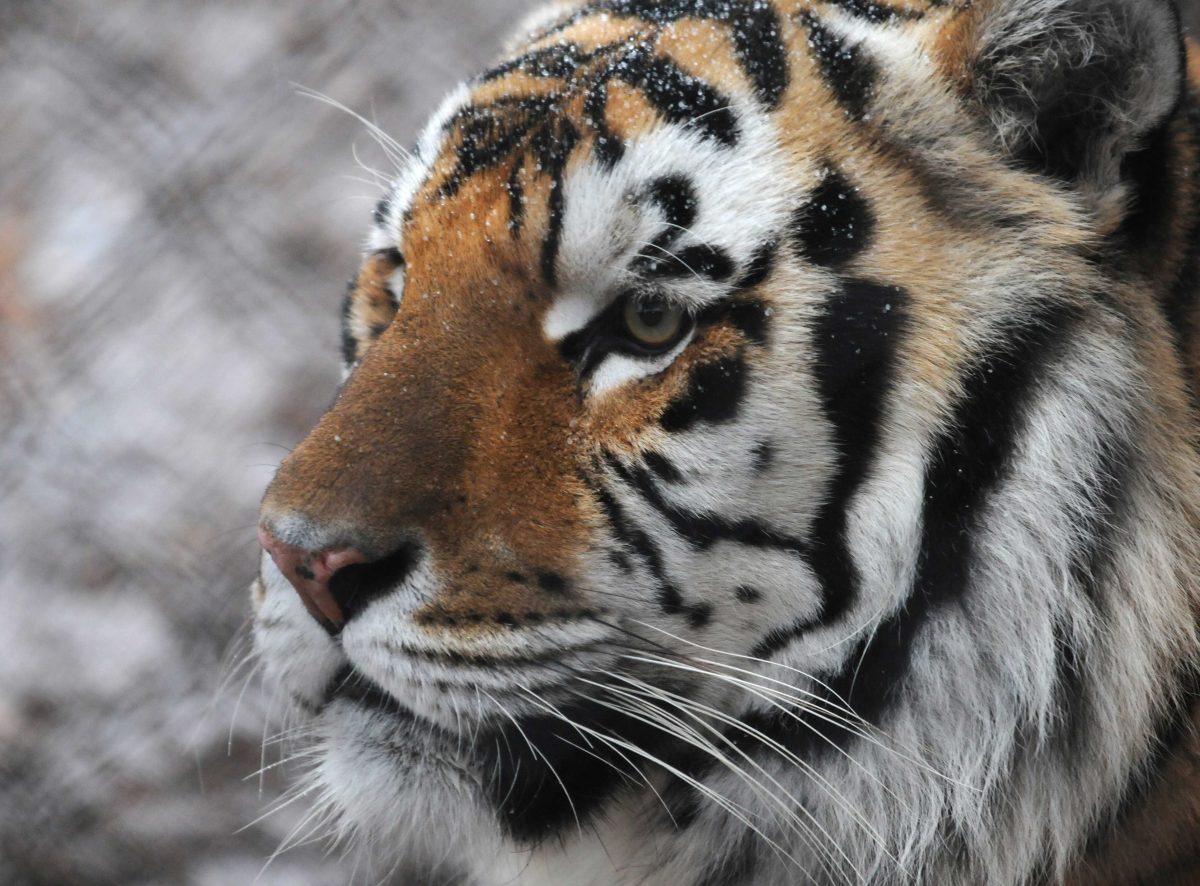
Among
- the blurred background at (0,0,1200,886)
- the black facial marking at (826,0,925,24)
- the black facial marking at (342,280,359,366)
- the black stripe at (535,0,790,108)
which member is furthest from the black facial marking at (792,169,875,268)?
the blurred background at (0,0,1200,886)

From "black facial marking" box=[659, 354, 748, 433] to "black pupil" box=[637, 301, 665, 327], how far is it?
0.22ft

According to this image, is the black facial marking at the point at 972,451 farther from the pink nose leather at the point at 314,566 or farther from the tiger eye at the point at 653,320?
the pink nose leather at the point at 314,566

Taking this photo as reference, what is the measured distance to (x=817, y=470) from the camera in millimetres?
1224

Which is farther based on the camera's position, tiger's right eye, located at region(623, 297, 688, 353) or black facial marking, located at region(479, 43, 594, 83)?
black facial marking, located at region(479, 43, 594, 83)

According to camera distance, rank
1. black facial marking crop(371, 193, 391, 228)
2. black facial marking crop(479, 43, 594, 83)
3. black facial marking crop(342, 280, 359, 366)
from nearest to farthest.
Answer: black facial marking crop(479, 43, 594, 83), black facial marking crop(371, 193, 391, 228), black facial marking crop(342, 280, 359, 366)

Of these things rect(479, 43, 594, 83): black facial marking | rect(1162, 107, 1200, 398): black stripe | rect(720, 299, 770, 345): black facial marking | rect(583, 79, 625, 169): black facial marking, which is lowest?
rect(1162, 107, 1200, 398): black stripe

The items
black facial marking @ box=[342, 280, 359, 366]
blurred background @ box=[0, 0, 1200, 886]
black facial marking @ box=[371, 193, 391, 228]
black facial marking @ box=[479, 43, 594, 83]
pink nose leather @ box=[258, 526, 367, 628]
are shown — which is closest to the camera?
pink nose leather @ box=[258, 526, 367, 628]

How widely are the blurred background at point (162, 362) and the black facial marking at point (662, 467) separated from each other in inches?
50.3

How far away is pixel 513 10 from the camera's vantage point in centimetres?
297

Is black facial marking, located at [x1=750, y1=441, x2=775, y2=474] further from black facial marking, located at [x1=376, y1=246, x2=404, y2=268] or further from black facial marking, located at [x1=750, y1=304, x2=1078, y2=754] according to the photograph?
black facial marking, located at [x1=376, y1=246, x2=404, y2=268]

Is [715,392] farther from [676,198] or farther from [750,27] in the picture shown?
[750,27]

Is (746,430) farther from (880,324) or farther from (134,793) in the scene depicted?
(134,793)

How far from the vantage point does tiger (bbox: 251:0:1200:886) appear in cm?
120

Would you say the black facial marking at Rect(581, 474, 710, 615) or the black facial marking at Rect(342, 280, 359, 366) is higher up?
the black facial marking at Rect(342, 280, 359, 366)
